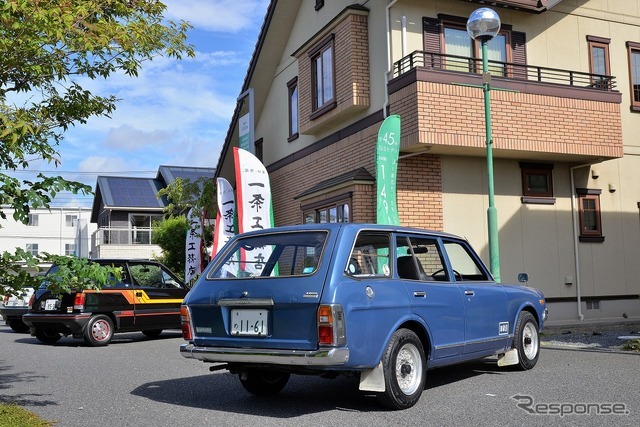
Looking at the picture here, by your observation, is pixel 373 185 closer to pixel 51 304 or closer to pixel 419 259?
pixel 51 304

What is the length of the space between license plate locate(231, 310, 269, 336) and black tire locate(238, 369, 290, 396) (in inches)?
37.5

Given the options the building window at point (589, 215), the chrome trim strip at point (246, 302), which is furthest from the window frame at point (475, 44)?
the chrome trim strip at point (246, 302)

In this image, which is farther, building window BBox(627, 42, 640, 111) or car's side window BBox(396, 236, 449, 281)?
building window BBox(627, 42, 640, 111)

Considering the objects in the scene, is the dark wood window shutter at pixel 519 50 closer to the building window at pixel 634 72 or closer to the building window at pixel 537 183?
the building window at pixel 537 183

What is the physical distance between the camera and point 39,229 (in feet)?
208

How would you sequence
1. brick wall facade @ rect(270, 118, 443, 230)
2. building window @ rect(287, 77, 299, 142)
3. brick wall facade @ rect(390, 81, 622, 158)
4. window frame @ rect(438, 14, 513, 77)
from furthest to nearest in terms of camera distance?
building window @ rect(287, 77, 299, 142) → window frame @ rect(438, 14, 513, 77) → brick wall facade @ rect(270, 118, 443, 230) → brick wall facade @ rect(390, 81, 622, 158)

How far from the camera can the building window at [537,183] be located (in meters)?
16.5

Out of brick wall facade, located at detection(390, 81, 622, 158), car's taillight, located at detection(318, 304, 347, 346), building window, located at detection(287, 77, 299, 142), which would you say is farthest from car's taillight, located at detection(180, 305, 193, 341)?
building window, located at detection(287, 77, 299, 142)

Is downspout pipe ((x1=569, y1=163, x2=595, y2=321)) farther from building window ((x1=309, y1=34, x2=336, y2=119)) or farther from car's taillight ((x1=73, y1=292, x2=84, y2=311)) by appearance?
car's taillight ((x1=73, y1=292, x2=84, y2=311))

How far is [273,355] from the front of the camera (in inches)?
235

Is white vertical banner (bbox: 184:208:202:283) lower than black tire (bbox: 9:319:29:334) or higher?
higher

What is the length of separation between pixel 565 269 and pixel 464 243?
9.83 metres

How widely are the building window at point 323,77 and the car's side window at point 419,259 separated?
10.1 meters

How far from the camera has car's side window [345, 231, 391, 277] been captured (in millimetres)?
6324
